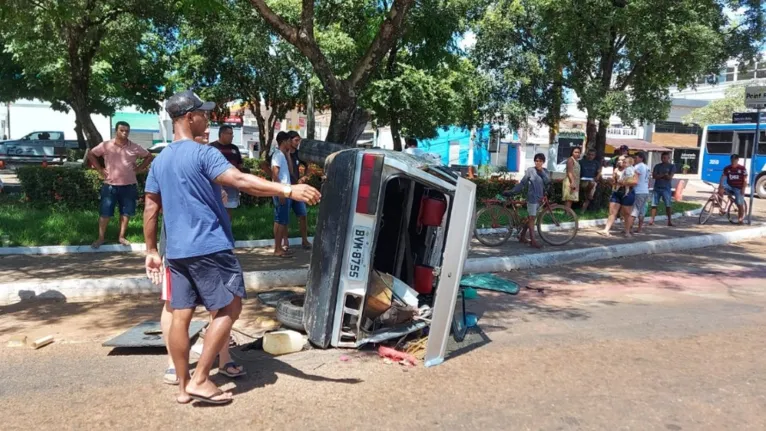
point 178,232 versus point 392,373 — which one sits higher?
point 178,232

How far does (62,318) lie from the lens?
5668mm

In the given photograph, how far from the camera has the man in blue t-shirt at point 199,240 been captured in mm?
3527

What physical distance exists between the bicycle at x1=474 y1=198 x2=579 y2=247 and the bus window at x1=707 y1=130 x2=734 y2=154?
18.0 meters

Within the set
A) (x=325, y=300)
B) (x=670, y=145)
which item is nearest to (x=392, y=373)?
(x=325, y=300)

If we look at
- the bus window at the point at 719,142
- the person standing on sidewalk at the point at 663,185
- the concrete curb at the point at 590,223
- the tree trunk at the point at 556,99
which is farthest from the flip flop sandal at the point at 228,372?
the bus window at the point at 719,142

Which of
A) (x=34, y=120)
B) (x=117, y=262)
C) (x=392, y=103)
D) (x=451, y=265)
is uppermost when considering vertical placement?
(x=392, y=103)

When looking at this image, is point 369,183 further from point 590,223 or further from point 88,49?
point 88,49

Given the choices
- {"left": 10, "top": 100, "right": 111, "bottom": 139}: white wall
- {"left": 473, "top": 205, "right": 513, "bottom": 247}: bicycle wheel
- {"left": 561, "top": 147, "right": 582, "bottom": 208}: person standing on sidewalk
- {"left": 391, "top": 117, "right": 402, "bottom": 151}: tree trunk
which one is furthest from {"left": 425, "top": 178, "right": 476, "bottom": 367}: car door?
{"left": 10, "top": 100, "right": 111, "bottom": 139}: white wall

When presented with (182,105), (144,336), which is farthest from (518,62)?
(182,105)

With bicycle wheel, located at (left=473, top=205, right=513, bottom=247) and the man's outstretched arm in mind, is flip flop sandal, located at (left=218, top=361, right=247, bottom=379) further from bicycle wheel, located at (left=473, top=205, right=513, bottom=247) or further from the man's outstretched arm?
bicycle wheel, located at (left=473, top=205, right=513, bottom=247)

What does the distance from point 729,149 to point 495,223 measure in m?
19.0

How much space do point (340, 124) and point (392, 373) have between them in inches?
192

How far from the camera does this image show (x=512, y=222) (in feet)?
33.1

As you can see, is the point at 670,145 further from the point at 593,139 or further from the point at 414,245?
the point at 414,245
